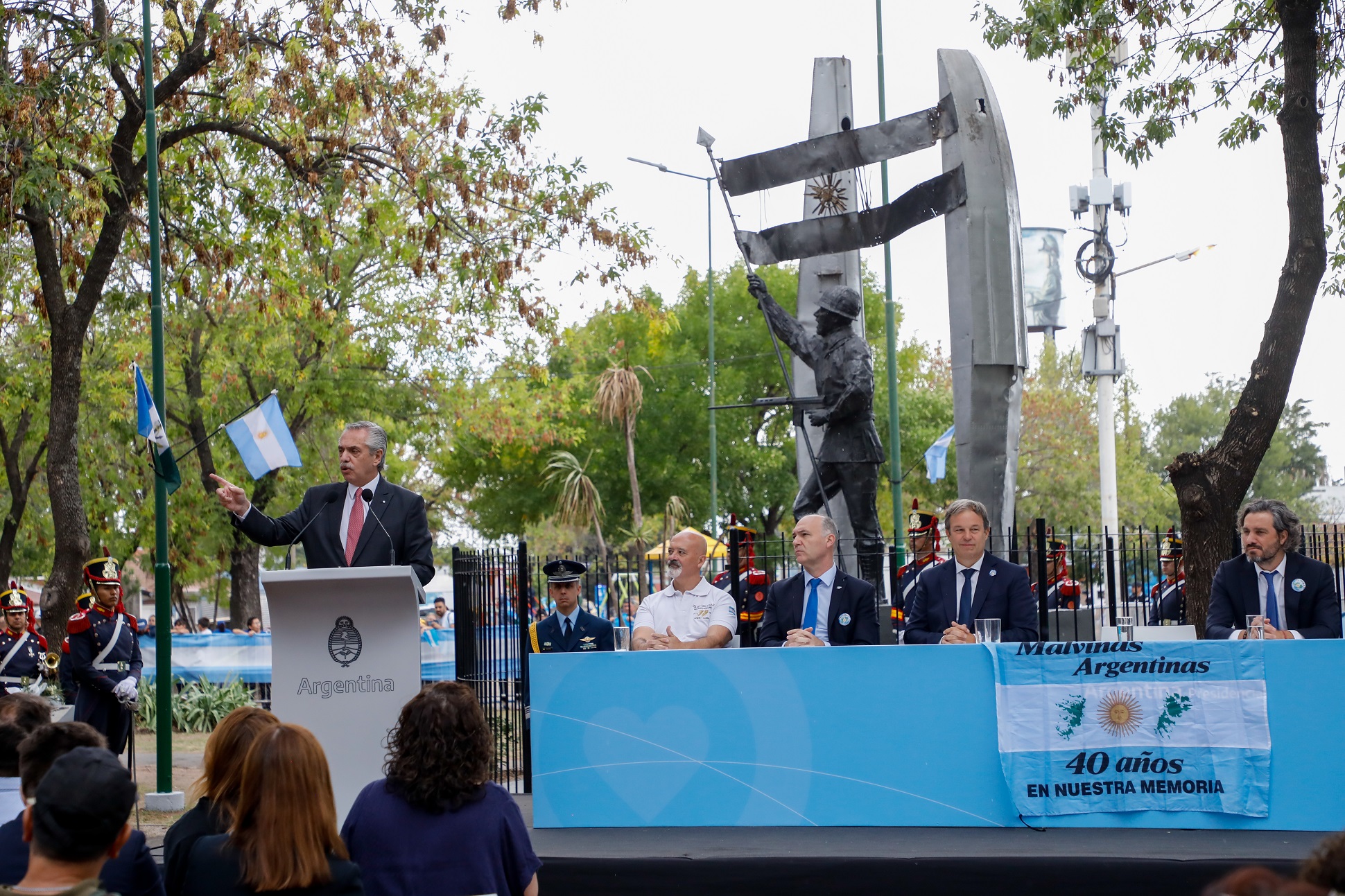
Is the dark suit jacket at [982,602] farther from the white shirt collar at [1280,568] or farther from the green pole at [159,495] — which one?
the green pole at [159,495]

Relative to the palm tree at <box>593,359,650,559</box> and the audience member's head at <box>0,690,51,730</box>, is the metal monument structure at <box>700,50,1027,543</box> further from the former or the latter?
the palm tree at <box>593,359,650,559</box>

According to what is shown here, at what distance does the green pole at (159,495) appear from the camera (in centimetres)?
1152

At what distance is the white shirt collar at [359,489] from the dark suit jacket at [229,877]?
2912 millimetres

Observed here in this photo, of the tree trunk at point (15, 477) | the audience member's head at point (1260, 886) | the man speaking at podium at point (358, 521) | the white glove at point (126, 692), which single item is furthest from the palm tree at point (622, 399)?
the audience member's head at point (1260, 886)

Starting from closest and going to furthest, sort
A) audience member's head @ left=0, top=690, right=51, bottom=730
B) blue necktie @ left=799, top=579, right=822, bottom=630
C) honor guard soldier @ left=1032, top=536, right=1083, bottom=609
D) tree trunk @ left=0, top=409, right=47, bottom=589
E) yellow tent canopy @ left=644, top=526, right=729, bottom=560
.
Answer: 1. audience member's head @ left=0, top=690, right=51, bottom=730
2. blue necktie @ left=799, top=579, right=822, bottom=630
3. yellow tent canopy @ left=644, top=526, right=729, bottom=560
4. honor guard soldier @ left=1032, top=536, right=1083, bottom=609
5. tree trunk @ left=0, top=409, right=47, bottom=589

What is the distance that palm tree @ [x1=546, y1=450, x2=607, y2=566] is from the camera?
37594 millimetres

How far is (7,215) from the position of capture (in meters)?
12.5

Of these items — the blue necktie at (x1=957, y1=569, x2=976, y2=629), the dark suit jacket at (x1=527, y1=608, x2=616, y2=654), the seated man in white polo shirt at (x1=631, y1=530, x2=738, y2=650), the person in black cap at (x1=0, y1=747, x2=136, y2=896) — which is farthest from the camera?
the dark suit jacket at (x1=527, y1=608, x2=616, y2=654)

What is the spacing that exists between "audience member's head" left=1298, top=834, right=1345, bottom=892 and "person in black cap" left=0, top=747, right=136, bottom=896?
7.65 feet

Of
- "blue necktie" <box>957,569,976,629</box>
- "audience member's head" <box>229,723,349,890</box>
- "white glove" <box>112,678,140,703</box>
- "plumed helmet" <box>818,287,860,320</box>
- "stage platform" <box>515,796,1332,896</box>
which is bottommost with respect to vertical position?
"stage platform" <box>515,796,1332,896</box>

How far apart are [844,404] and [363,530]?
5213 mm

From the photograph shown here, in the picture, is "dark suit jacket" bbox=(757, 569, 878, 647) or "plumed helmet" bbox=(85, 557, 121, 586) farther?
"plumed helmet" bbox=(85, 557, 121, 586)

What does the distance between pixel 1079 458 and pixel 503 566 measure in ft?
139

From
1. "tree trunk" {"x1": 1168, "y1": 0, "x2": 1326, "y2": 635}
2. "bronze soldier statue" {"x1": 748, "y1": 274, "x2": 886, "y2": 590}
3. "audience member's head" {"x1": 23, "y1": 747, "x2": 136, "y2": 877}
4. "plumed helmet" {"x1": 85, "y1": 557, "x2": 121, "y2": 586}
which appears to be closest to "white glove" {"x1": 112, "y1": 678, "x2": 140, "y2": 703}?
"plumed helmet" {"x1": 85, "y1": 557, "x2": 121, "y2": 586}
